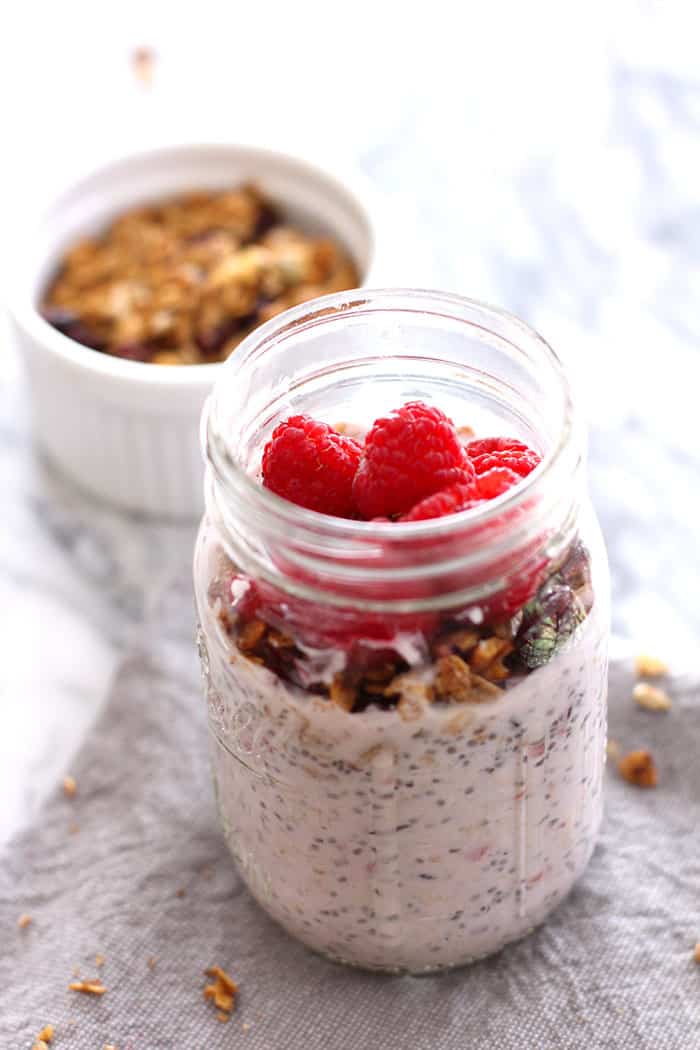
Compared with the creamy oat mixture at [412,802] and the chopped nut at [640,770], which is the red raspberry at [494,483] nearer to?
the creamy oat mixture at [412,802]

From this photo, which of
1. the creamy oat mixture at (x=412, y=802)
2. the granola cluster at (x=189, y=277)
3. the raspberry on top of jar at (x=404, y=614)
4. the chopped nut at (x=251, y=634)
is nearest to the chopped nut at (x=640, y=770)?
the creamy oat mixture at (x=412, y=802)

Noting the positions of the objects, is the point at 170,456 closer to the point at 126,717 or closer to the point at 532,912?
the point at 126,717

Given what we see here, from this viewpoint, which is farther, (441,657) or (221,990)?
(221,990)

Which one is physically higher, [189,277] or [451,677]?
[451,677]

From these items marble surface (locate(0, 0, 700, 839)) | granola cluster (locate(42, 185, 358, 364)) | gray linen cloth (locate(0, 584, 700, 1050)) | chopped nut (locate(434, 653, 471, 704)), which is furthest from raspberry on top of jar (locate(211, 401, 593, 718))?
granola cluster (locate(42, 185, 358, 364))

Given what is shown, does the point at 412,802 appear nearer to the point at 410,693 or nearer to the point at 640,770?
the point at 410,693

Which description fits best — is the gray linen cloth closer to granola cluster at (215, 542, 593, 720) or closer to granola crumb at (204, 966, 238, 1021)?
granola crumb at (204, 966, 238, 1021)

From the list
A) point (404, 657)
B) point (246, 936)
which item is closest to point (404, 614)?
point (404, 657)
